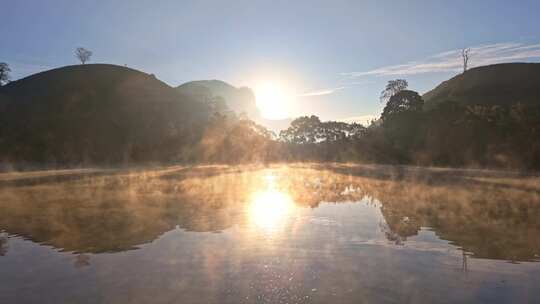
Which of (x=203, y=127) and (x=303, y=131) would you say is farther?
(x=303, y=131)

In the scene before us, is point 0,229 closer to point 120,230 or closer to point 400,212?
point 120,230

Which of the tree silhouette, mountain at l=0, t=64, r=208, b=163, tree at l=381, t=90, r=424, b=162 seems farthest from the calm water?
the tree silhouette

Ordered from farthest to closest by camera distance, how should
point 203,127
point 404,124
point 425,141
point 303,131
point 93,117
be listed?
point 303,131
point 203,127
point 93,117
point 404,124
point 425,141

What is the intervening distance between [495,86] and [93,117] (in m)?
124

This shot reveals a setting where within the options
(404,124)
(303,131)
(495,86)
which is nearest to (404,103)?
(404,124)

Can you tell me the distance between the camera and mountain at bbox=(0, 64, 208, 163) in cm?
9188

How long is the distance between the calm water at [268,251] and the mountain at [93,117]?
7190 centimetres

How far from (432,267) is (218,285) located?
252 inches

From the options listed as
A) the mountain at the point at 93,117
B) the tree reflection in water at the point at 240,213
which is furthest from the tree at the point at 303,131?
the tree reflection in water at the point at 240,213

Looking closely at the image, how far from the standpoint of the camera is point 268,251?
14055mm

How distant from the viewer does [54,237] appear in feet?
53.0

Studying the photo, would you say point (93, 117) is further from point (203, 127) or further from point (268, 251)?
point (268, 251)

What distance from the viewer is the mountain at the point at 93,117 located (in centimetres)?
9188

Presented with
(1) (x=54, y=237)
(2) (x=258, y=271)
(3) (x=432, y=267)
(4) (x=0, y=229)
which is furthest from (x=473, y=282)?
(4) (x=0, y=229)
